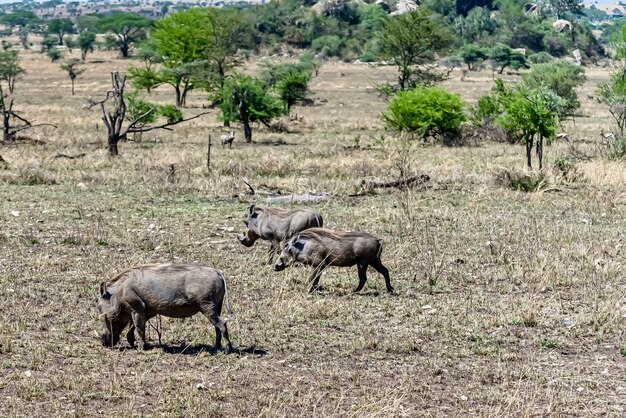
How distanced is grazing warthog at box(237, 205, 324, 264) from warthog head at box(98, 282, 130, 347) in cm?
377

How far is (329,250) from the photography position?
1000 centimetres

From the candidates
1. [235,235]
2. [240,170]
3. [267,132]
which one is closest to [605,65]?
[267,132]

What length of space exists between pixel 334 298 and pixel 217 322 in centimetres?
236

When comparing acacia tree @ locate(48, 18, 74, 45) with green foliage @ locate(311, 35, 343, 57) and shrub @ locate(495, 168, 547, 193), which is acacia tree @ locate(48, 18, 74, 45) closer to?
green foliage @ locate(311, 35, 343, 57)

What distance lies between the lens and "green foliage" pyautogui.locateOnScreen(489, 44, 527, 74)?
72125mm

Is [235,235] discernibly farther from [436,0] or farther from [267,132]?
[436,0]

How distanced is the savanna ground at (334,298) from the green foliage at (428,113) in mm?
8264

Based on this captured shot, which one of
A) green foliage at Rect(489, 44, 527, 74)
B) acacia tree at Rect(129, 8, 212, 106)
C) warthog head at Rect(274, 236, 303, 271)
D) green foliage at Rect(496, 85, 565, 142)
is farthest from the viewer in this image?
green foliage at Rect(489, 44, 527, 74)

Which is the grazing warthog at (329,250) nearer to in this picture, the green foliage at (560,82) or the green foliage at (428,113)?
the green foliage at (428,113)

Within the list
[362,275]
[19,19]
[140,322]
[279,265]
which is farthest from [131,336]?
[19,19]

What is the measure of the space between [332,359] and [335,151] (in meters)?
18.1

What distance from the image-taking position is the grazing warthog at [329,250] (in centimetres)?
1002

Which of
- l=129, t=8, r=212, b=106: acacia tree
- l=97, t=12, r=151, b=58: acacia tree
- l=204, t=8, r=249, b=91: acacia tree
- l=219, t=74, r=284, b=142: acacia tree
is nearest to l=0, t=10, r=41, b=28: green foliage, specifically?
l=97, t=12, r=151, b=58: acacia tree

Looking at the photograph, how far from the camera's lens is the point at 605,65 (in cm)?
8456
